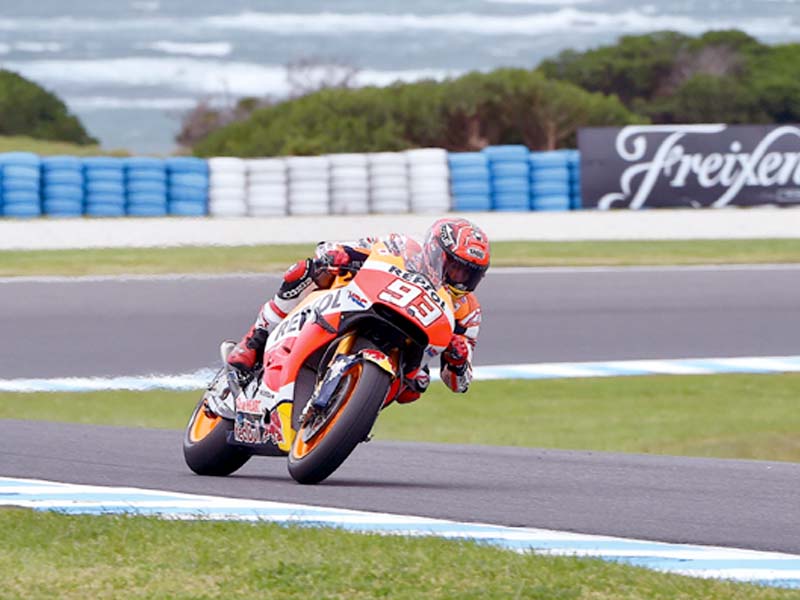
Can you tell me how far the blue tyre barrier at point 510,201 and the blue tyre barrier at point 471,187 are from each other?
7.8 inches

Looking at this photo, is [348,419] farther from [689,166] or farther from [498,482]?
[689,166]

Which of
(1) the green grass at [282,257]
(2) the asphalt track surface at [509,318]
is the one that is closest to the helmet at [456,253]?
(2) the asphalt track surface at [509,318]

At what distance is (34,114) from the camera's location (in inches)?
1997

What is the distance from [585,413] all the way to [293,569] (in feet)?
20.6

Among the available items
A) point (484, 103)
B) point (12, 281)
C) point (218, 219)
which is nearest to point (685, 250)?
point (218, 219)

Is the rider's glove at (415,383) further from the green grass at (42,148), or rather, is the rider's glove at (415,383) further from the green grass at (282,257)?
the green grass at (42,148)

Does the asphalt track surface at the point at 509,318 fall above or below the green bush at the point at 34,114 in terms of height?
above

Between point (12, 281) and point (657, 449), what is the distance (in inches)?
366

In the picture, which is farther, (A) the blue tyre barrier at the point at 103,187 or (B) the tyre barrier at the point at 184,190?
(B) the tyre barrier at the point at 184,190

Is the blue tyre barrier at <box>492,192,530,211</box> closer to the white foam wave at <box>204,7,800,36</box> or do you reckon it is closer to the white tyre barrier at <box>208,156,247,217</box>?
the white tyre barrier at <box>208,156,247,217</box>

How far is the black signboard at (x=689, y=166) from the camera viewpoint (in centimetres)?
2395

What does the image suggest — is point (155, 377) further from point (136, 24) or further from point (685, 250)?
point (136, 24)

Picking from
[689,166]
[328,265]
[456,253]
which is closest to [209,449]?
[328,265]

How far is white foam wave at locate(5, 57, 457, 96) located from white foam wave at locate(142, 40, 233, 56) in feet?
1.08
